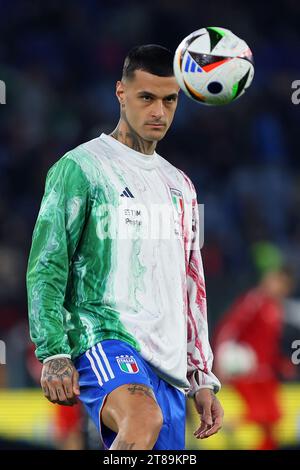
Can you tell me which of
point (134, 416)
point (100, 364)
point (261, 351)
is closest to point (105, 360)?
point (100, 364)

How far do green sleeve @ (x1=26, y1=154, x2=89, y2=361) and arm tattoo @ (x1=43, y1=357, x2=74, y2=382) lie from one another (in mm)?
46

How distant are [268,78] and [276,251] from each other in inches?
132

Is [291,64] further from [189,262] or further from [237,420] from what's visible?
[189,262]

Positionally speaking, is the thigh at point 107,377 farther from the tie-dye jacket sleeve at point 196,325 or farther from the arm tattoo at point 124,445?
the tie-dye jacket sleeve at point 196,325

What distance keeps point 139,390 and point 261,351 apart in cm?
667

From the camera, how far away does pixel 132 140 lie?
207 inches

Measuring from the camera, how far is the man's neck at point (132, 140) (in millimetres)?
5248

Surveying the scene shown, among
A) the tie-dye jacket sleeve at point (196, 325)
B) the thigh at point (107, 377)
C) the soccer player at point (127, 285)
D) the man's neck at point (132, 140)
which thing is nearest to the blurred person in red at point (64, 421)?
the tie-dye jacket sleeve at point (196, 325)

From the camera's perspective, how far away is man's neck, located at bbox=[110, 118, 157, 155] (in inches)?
207

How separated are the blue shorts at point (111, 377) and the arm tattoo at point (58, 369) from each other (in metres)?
0.14

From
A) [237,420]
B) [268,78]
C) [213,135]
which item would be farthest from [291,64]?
[237,420]

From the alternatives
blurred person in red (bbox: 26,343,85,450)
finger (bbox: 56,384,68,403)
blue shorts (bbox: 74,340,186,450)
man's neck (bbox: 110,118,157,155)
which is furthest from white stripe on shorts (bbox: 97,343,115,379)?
blurred person in red (bbox: 26,343,85,450)

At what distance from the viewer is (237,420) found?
11367 mm

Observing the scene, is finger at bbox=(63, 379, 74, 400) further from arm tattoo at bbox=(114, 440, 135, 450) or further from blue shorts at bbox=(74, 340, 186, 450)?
arm tattoo at bbox=(114, 440, 135, 450)
